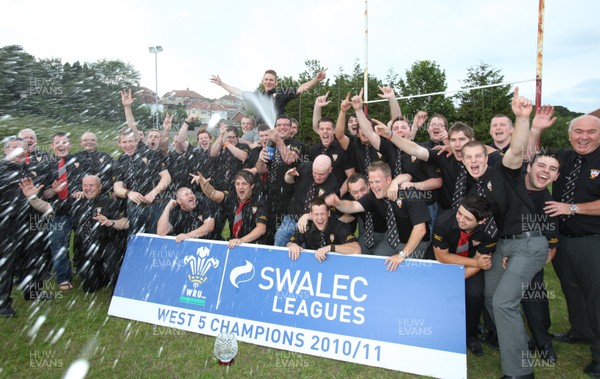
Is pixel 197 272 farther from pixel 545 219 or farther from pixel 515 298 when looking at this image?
pixel 545 219

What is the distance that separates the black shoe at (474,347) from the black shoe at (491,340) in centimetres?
23

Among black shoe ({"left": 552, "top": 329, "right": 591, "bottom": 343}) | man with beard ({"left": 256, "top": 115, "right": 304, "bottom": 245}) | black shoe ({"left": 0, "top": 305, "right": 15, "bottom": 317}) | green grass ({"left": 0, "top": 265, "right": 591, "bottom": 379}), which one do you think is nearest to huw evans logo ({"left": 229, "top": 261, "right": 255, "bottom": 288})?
green grass ({"left": 0, "top": 265, "right": 591, "bottom": 379})

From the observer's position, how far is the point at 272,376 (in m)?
3.77

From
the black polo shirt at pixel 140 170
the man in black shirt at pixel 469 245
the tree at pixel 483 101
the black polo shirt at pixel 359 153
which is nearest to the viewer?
the man in black shirt at pixel 469 245

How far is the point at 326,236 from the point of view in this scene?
4.77 m

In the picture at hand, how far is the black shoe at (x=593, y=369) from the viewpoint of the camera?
381cm

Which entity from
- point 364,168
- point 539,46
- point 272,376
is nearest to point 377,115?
point 539,46

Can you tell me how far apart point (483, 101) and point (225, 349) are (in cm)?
3664

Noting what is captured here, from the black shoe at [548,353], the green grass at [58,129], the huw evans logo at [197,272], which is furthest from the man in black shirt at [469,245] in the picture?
→ the green grass at [58,129]

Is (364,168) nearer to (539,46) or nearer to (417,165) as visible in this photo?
(417,165)

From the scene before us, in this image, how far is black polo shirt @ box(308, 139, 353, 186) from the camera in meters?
5.89

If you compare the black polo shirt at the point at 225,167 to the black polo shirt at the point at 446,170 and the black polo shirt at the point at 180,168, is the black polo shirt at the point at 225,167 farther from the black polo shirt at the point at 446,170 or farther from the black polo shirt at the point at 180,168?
the black polo shirt at the point at 446,170

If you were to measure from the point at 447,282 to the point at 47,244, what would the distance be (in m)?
6.13

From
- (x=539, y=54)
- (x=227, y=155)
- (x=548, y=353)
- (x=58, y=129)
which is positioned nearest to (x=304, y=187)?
(x=227, y=155)
